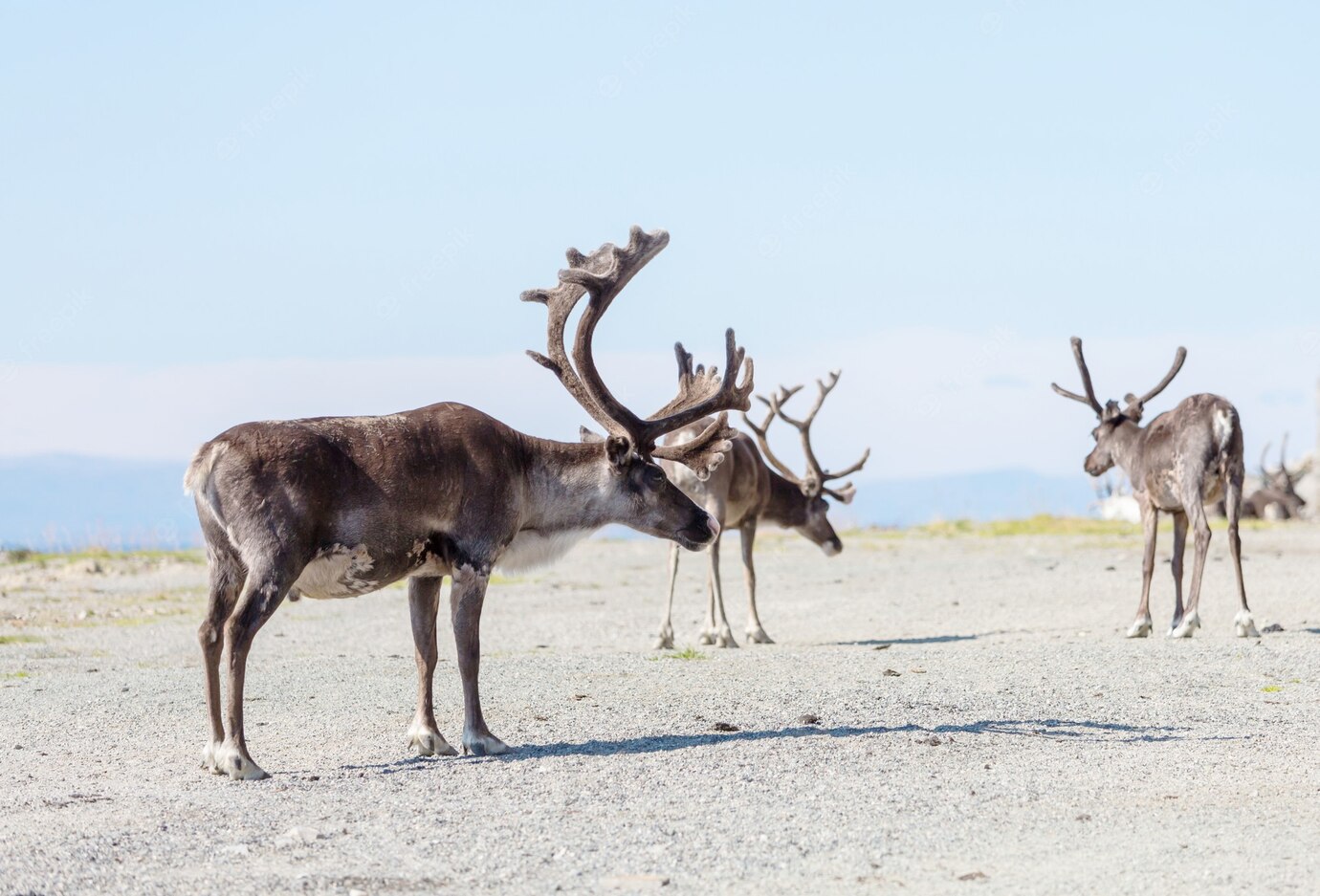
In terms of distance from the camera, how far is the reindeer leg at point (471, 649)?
10.1 metres

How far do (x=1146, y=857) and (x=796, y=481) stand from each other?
44.8ft

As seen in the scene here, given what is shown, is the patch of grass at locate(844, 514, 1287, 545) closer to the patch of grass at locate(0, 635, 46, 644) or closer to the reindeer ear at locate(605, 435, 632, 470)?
the patch of grass at locate(0, 635, 46, 644)

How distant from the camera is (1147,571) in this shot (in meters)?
17.7

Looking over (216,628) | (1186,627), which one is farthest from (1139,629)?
(216,628)

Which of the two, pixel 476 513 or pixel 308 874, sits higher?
pixel 476 513

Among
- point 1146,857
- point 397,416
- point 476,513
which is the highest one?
point 397,416

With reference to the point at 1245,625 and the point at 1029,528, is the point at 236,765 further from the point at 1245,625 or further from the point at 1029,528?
the point at 1029,528

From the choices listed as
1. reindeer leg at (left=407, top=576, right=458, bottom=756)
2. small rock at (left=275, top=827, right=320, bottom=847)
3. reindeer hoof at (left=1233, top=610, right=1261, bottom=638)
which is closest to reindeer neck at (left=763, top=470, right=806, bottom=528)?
reindeer hoof at (left=1233, top=610, right=1261, bottom=638)

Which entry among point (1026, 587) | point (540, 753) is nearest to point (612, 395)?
point (540, 753)

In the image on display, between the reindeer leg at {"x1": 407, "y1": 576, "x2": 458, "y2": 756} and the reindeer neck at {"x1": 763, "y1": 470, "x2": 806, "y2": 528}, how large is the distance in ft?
31.6

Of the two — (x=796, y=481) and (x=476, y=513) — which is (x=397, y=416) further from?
(x=796, y=481)

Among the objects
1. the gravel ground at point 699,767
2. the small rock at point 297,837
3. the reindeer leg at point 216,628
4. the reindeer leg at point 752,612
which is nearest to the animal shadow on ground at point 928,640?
the gravel ground at point 699,767

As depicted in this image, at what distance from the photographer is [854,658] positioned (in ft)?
48.6

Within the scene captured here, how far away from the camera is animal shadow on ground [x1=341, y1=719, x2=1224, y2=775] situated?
9.90 meters
